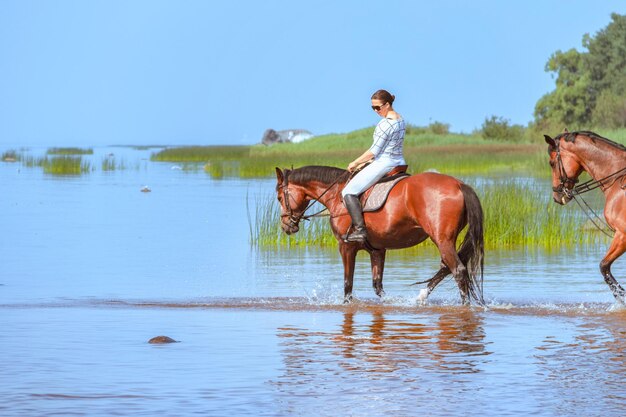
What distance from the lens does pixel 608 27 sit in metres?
76.9

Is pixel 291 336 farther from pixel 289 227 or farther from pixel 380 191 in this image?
pixel 289 227

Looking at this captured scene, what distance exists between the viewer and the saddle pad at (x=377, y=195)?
1318 cm

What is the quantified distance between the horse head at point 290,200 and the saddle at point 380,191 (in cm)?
83

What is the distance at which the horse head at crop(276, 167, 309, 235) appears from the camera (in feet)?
45.5

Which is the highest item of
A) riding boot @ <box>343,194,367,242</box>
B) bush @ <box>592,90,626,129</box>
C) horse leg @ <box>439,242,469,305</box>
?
bush @ <box>592,90,626,129</box>

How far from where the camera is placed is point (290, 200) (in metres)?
13.9

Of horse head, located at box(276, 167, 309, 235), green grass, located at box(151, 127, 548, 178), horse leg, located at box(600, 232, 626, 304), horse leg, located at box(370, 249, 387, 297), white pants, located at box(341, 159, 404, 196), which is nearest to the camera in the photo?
horse leg, located at box(600, 232, 626, 304)

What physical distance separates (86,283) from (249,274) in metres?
2.19

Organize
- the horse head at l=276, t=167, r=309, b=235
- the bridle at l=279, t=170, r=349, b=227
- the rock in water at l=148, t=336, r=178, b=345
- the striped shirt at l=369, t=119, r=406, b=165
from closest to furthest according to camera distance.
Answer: the rock in water at l=148, t=336, r=178, b=345, the striped shirt at l=369, t=119, r=406, b=165, the bridle at l=279, t=170, r=349, b=227, the horse head at l=276, t=167, r=309, b=235

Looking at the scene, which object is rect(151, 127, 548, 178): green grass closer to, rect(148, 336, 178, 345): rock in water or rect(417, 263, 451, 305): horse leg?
rect(417, 263, 451, 305): horse leg

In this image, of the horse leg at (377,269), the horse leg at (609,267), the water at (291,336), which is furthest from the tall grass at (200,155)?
the horse leg at (609,267)

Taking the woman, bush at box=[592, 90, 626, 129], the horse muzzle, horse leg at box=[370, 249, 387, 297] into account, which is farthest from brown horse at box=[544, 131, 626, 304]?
bush at box=[592, 90, 626, 129]

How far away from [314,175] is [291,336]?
290 centimetres

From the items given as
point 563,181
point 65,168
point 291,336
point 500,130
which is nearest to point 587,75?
point 500,130
